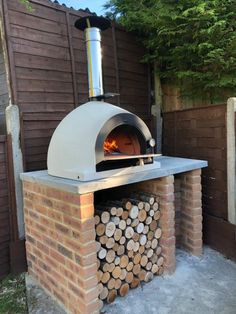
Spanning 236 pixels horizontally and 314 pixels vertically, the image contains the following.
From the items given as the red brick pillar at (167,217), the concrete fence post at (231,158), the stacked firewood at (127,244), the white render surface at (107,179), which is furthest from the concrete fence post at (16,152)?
the concrete fence post at (231,158)

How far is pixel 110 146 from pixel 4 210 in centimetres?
119

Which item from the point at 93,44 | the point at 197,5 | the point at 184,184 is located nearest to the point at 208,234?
the point at 184,184

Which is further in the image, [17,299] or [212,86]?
[212,86]

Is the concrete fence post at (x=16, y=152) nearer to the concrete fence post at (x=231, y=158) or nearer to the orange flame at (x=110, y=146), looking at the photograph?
the orange flame at (x=110, y=146)

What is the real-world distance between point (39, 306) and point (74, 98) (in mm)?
2090

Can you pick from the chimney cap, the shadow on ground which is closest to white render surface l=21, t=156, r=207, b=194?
the shadow on ground

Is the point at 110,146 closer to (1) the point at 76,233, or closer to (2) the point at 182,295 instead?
(1) the point at 76,233

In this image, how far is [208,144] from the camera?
10.3ft

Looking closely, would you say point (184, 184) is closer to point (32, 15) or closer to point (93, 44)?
point (93, 44)

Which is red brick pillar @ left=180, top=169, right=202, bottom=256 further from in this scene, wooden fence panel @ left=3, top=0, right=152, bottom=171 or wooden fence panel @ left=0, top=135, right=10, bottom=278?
wooden fence panel @ left=0, top=135, right=10, bottom=278

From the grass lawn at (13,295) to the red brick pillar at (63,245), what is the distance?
0.56ft

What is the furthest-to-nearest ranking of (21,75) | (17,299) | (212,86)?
(212,86)
(21,75)
(17,299)

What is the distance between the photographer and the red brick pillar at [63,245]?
2.02 meters

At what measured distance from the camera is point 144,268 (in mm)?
2570
